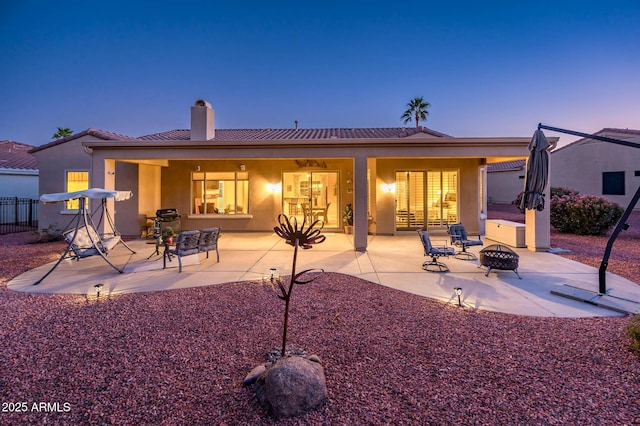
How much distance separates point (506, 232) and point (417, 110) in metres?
15.3

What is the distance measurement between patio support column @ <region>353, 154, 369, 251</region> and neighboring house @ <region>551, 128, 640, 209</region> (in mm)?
20609

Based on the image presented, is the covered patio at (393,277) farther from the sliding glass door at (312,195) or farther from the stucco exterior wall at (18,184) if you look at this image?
the stucco exterior wall at (18,184)

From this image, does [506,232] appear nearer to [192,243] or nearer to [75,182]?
[192,243]

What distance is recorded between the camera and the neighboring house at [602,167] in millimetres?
19203

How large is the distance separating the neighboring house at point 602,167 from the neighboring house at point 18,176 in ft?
115

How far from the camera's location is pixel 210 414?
7.27 feet

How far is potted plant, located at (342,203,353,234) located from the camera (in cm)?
1191

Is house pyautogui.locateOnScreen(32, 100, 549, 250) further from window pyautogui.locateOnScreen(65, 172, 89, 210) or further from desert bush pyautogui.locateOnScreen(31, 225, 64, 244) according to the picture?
desert bush pyautogui.locateOnScreen(31, 225, 64, 244)

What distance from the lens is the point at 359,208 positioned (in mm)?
8766

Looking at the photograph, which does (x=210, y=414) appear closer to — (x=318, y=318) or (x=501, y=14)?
(x=318, y=318)

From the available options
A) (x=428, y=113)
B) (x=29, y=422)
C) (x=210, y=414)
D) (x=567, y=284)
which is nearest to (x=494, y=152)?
(x=567, y=284)

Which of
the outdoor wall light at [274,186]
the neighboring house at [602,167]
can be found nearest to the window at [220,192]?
the outdoor wall light at [274,186]

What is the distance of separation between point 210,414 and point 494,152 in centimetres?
941

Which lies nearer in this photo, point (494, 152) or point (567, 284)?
point (567, 284)
